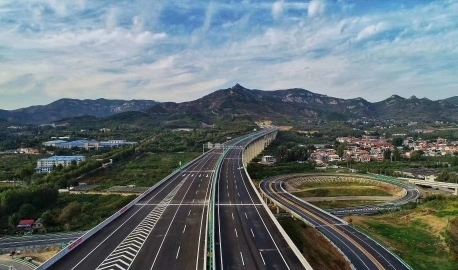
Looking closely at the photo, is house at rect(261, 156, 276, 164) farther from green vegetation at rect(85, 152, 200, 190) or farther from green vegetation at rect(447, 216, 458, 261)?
green vegetation at rect(447, 216, 458, 261)

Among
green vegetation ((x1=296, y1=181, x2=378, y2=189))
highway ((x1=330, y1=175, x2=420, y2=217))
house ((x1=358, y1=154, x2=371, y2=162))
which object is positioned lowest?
highway ((x1=330, y1=175, x2=420, y2=217))

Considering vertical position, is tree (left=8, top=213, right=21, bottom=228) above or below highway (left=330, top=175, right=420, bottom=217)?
above

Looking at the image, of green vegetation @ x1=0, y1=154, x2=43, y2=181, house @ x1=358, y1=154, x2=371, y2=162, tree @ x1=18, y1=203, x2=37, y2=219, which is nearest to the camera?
tree @ x1=18, y1=203, x2=37, y2=219

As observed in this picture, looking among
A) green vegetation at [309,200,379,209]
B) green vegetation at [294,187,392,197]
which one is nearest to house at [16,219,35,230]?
green vegetation at [309,200,379,209]

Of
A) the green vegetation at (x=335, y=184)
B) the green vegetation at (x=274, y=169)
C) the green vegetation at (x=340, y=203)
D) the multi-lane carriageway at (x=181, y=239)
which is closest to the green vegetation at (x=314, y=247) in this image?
the multi-lane carriageway at (x=181, y=239)

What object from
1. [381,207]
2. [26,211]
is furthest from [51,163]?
[381,207]

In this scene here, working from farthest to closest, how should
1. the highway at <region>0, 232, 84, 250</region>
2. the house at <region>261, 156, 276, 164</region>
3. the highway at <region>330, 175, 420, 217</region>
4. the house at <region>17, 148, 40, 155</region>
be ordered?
the house at <region>17, 148, 40, 155</region> < the house at <region>261, 156, 276, 164</region> < the highway at <region>330, 175, 420, 217</region> < the highway at <region>0, 232, 84, 250</region>

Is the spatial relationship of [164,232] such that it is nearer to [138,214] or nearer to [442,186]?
[138,214]

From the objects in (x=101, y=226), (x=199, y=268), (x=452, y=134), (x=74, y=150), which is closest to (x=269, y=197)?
(x=101, y=226)
